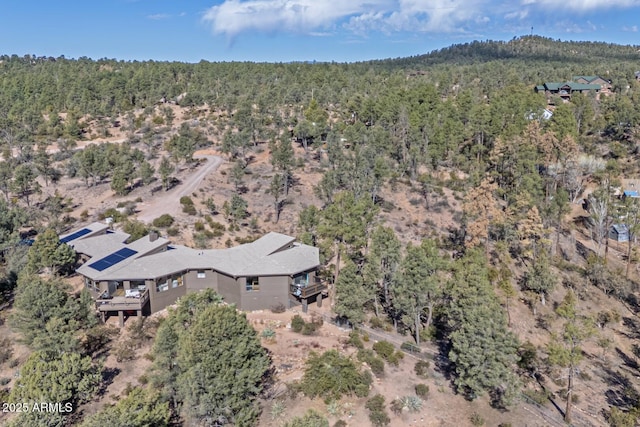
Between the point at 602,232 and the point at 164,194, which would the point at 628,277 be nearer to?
the point at 602,232

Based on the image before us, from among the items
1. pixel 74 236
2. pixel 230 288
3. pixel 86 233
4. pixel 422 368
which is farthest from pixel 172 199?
pixel 422 368

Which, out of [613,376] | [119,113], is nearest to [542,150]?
[613,376]

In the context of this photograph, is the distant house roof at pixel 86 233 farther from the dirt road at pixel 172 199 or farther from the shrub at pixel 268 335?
the shrub at pixel 268 335

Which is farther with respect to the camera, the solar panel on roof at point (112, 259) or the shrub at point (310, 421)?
the solar panel on roof at point (112, 259)

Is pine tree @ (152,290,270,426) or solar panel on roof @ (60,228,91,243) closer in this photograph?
pine tree @ (152,290,270,426)

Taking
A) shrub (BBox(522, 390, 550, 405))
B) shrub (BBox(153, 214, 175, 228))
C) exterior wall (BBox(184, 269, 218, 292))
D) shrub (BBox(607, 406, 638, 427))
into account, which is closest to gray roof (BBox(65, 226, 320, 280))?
exterior wall (BBox(184, 269, 218, 292))

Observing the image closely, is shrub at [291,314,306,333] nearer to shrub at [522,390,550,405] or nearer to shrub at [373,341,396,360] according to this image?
shrub at [373,341,396,360]

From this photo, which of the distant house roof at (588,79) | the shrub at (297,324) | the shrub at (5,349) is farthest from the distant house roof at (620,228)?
→ the distant house roof at (588,79)
